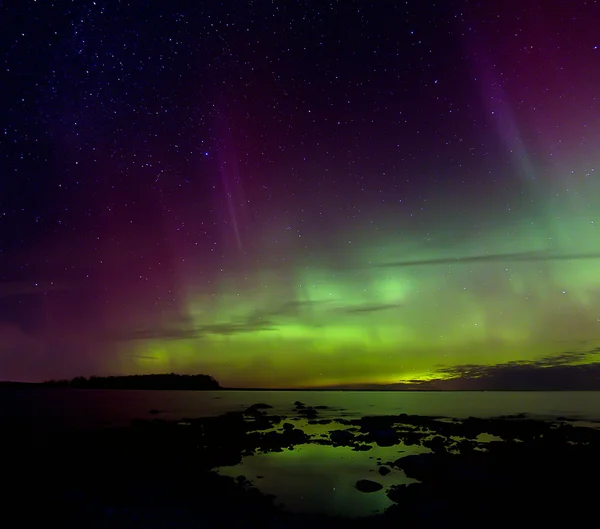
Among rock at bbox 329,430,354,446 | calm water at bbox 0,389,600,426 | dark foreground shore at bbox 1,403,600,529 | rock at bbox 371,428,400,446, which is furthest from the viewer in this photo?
calm water at bbox 0,389,600,426

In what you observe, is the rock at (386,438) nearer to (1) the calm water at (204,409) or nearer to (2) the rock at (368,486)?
(2) the rock at (368,486)

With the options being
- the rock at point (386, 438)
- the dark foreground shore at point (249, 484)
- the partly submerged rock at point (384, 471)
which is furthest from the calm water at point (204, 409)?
the partly submerged rock at point (384, 471)

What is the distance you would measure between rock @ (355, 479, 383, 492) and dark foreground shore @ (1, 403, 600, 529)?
0.06 m

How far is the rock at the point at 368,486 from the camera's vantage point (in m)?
19.1

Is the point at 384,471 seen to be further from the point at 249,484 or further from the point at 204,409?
the point at 204,409

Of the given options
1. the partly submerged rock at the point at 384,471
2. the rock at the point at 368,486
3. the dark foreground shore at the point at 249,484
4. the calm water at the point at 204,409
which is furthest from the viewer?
the calm water at the point at 204,409

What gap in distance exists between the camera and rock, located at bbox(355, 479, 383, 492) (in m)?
19.1

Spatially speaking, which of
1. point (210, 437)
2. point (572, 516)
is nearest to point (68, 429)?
point (210, 437)

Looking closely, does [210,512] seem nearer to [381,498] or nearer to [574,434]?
[381,498]

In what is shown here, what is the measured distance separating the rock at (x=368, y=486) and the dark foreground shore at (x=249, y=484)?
6 centimetres

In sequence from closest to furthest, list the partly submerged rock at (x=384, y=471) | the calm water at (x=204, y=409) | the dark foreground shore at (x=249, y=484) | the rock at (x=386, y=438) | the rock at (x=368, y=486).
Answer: the dark foreground shore at (x=249, y=484) → the rock at (x=368, y=486) → the partly submerged rock at (x=384, y=471) → the rock at (x=386, y=438) → the calm water at (x=204, y=409)

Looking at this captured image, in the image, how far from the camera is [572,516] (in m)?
15.0

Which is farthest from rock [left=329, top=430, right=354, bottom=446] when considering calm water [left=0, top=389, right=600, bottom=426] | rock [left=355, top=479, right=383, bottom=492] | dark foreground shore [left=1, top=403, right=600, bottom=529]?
calm water [left=0, top=389, right=600, bottom=426]

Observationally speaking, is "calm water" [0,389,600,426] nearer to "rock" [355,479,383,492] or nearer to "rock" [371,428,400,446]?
"rock" [371,428,400,446]
